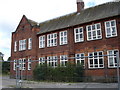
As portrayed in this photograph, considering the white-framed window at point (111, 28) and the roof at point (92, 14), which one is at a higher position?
the roof at point (92, 14)

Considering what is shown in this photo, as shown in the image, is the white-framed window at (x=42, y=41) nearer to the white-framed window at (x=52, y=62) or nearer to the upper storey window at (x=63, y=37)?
the upper storey window at (x=63, y=37)

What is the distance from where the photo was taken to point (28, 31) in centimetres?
2766

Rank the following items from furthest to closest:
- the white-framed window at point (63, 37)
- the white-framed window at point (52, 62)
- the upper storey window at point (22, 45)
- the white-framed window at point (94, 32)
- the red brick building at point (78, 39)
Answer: the upper storey window at point (22, 45)
the white-framed window at point (63, 37)
the white-framed window at point (94, 32)
the red brick building at point (78, 39)
the white-framed window at point (52, 62)

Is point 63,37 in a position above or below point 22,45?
above

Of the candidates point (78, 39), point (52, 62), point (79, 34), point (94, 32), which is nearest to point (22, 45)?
point (52, 62)

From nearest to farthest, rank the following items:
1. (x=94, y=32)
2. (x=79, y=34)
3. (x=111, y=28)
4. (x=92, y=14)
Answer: (x=111, y=28), (x=94, y=32), (x=79, y=34), (x=92, y=14)

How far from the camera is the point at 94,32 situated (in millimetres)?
19531

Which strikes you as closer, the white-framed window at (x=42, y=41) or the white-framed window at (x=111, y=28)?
the white-framed window at (x=111, y=28)

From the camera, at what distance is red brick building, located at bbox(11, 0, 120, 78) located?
1788 centimetres

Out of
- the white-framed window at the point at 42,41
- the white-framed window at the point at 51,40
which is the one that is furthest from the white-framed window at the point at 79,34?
the white-framed window at the point at 42,41

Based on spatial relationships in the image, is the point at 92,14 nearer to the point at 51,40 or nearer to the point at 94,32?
the point at 94,32

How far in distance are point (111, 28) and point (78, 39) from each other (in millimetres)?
4832

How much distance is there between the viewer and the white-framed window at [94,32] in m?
19.2

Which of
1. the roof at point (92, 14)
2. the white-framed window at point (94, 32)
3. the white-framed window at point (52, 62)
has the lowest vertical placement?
the white-framed window at point (52, 62)
